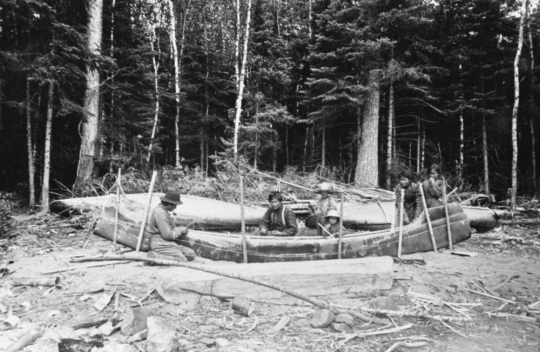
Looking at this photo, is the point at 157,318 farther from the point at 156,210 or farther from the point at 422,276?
the point at 422,276

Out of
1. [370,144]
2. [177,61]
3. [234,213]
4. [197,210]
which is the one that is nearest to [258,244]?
[234,213]

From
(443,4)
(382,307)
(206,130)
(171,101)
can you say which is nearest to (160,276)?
(382,307)

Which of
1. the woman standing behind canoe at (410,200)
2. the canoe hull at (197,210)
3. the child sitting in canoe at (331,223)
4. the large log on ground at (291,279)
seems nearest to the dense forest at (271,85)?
the canoe hull at (197,210)

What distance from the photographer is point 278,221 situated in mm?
7312

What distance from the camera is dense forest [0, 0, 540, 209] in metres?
9.77

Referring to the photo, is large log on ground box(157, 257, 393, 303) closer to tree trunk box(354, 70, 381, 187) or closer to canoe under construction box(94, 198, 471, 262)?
canoe under construction box(94, 198, 471, 262)

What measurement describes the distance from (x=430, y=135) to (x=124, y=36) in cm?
1576

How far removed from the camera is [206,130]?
67.2ft

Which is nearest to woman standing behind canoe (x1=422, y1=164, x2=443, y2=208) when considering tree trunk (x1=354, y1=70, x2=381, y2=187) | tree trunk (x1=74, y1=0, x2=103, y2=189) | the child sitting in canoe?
the child sitting in canoe

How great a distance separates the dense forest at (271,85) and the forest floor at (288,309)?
5.18 m

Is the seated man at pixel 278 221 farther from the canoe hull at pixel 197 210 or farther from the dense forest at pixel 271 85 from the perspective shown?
the dense forest at pixel 271 85

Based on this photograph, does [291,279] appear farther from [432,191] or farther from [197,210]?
[432,191]

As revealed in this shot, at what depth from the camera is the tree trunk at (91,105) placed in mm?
10205

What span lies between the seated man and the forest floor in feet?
7.34
